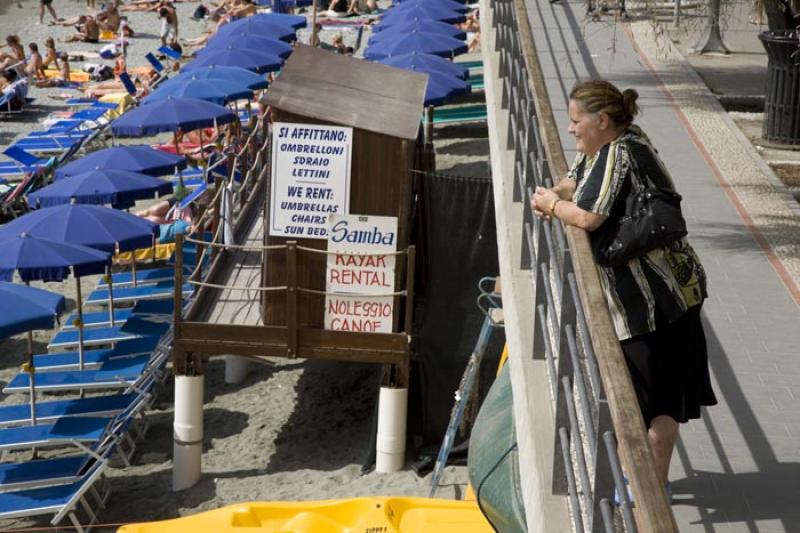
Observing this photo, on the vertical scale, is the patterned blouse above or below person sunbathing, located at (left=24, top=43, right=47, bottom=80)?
above

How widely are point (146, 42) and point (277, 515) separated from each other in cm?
2965

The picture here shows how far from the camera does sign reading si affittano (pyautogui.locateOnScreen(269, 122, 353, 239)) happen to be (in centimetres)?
1122

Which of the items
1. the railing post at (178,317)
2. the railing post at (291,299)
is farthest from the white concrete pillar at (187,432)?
the railing post at (291,299)

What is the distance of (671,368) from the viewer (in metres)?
4.93

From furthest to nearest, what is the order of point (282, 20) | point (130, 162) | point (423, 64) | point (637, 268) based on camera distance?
point (282, 20), point (423, 64), point (130, 162), point (637, 268)

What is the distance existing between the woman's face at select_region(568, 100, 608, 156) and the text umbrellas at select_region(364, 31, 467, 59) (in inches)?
711

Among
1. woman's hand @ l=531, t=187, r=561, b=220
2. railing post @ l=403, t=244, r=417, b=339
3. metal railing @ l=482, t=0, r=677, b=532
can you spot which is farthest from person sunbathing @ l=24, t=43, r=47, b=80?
woman's hand @ l=531, t=187, r=561, b=220

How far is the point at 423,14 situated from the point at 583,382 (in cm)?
2326

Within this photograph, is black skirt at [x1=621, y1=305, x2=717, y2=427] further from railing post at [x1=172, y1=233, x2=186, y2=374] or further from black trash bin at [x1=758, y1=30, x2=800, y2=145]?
black trash bin at [x1=758, y1=30, x2=800, y2=145]

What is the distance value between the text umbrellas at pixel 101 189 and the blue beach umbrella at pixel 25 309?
13.8 ft

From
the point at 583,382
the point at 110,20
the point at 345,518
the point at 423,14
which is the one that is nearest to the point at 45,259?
the point at 345,518

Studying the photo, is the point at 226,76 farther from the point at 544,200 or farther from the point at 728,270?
the point at 544,200

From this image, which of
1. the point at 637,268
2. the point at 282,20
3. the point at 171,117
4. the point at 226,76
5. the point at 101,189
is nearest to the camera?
the point at 637,268

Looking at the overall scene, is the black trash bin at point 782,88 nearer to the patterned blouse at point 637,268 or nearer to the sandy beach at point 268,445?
the sandy beach at point 268,445
